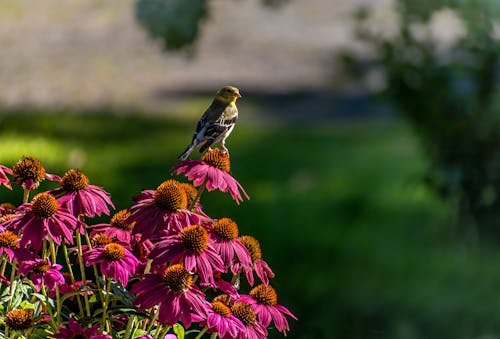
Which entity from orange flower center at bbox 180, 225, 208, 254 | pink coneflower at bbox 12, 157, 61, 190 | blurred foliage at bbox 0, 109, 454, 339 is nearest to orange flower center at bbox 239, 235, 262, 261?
orange flower center at bbox 180, 225, 208, 254

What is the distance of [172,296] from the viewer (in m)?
1.78

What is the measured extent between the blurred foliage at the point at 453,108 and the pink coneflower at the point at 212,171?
1.97m

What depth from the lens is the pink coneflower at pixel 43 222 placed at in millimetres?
1854

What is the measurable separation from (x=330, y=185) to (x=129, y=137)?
141 cm

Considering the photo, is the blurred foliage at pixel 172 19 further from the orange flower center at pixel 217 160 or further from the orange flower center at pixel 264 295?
the orange flower center at pixel 264 295

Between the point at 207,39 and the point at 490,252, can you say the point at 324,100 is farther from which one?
the point at 490,252

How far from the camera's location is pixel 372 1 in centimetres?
902

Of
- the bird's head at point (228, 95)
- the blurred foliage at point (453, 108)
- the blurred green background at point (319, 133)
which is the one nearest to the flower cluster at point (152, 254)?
the bird's head at point (228, 95)

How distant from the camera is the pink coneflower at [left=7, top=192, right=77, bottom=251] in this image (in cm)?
Answer: 185

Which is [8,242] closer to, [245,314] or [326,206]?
[245,314]

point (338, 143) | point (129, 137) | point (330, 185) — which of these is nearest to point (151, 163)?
point (129, 137)

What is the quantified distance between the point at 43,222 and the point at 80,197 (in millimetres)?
116

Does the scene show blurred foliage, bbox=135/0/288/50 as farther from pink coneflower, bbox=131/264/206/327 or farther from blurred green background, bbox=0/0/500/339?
pink coneflower, bbox=131/264/206/327

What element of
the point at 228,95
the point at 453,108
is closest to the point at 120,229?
the point at 228,95
